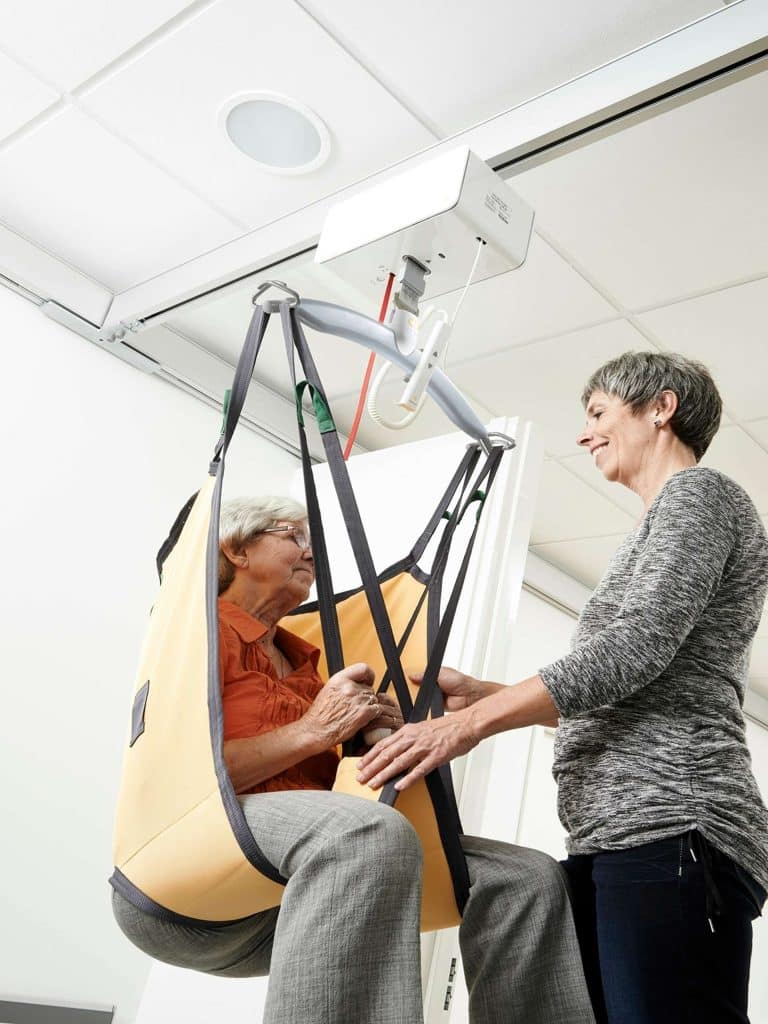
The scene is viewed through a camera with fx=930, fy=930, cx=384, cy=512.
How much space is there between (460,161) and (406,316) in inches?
12.8

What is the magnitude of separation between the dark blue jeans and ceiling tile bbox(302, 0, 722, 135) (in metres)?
1.57

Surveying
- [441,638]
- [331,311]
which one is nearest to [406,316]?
[331,311]

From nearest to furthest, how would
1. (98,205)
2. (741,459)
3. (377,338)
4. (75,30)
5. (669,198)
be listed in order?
(377,338) < (75,30) < (669,198) < (98,205) < (741,459)

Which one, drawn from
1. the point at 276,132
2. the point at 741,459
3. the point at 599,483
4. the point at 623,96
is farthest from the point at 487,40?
the point at 599,483

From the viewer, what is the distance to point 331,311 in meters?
1.44

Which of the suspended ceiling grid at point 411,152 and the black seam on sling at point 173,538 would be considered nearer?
the black seam on sling at point 173,538

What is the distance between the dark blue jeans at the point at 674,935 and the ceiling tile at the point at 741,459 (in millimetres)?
2304

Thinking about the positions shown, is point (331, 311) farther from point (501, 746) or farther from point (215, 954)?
point (501, 746)

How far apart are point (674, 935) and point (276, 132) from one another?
1.95 m

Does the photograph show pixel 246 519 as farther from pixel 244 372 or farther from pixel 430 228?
pixel 430 228

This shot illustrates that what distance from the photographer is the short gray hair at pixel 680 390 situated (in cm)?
149

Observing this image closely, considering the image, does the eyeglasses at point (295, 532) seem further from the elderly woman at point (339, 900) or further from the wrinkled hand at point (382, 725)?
the wrinkled hand at point (382, 725)

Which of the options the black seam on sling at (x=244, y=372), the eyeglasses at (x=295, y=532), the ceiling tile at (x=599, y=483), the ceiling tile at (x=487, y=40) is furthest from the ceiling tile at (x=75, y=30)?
the ceiling tile at (x=599, y=483)

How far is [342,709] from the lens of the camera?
4.13 ft
